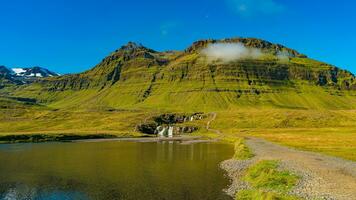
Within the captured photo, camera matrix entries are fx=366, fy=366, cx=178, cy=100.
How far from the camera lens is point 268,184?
49.1m

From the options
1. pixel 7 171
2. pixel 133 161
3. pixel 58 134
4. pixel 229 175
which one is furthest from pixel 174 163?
pixel 58 134

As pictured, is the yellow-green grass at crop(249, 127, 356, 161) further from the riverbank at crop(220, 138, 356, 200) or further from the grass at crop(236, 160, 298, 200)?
the grass at crop(236, 160, 298, 200)

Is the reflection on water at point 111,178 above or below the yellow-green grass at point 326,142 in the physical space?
below

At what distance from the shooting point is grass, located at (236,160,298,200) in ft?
134

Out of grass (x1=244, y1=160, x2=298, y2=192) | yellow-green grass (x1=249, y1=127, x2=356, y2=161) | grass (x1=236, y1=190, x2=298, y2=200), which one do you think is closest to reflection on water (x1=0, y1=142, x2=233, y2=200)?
grass (x1=236, y1=190, x2=298, y2=200)

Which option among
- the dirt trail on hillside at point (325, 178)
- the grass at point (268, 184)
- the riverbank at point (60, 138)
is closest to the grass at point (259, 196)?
the grass at point (268, 184)

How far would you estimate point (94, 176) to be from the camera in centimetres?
6500

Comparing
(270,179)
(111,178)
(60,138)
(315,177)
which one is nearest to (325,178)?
(315,177)

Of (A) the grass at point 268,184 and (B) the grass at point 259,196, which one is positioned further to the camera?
(A) the grass at point 268,184

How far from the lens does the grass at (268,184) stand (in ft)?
134

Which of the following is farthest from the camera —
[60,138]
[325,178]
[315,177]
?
[60,138]

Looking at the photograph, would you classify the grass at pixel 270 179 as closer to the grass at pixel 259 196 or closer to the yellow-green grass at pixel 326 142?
the grass at pixel 259 196

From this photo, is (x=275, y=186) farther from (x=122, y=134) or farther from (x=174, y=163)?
(x=122, y=134)

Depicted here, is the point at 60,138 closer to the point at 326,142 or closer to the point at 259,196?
the point at 326,142
